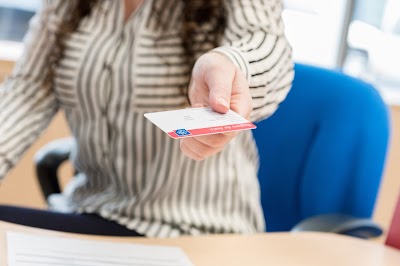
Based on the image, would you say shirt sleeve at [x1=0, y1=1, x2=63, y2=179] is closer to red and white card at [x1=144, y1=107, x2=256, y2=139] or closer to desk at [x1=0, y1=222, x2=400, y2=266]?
desk at [x1=0, y1=222, x2=400, y2=266]

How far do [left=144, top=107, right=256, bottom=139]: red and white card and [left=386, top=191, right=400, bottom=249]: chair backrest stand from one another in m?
A: 0.40

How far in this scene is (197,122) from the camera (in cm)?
81

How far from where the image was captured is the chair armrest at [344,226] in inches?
49.8

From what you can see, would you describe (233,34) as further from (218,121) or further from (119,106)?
(218,121)

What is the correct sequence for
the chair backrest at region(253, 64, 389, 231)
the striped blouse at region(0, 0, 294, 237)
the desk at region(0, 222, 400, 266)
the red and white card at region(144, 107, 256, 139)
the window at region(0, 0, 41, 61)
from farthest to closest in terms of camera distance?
the window at region(0, 0, 41, 61) → the chair backrest at region(253, 64, 389, 231) → the striped blouse at region(0, 0, 294, 237) → the desk at region(0, 222, 400, 266) → the red and white card at region(144, 107, 256, 139)

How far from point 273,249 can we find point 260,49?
1.02 ft

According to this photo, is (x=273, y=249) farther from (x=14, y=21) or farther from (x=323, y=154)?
(x=14, y=21)

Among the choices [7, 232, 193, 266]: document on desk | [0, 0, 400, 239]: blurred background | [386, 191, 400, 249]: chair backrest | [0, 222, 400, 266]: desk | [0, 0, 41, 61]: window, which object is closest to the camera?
[7, 232, 193, 266]: document on desk

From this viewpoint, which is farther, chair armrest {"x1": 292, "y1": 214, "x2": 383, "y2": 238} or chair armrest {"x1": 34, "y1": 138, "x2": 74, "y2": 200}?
chair armrest {"x1": 34, "y1": 138, "x2": 74, "y2": 200}

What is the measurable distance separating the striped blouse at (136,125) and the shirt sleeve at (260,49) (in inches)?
0.4

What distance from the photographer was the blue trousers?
1.21m

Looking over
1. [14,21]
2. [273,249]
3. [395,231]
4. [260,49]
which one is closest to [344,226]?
[395,231]

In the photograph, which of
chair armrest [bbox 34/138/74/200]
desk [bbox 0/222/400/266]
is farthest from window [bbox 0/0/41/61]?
desk [bbox 0/222/400/266]

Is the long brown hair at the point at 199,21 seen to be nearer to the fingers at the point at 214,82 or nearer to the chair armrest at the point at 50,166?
the fingers at the point at 214,82
